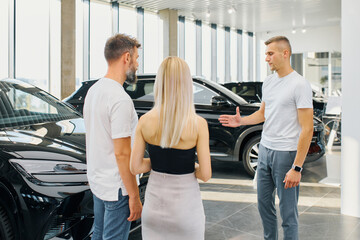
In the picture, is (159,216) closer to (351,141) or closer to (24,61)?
(351,141)

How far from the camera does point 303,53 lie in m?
19.2

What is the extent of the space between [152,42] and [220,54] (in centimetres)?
485

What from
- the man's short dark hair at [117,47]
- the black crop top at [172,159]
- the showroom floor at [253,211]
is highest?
Answer: the man's short dark hair at [117,47]

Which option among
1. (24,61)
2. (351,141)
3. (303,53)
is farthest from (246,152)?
(303,53)

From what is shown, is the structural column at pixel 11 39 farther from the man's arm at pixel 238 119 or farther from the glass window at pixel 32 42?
the man's arm at pixel 238 119

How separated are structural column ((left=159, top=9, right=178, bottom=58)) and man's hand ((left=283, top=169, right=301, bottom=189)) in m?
13.0

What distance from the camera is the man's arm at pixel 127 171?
1690 mm

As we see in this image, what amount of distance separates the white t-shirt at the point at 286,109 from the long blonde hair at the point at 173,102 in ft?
3.19

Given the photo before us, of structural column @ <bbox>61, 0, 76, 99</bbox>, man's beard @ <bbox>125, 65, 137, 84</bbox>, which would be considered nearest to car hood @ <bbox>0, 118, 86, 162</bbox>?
man's beard @ <bbox>125, 65, 137, 84</bbox>

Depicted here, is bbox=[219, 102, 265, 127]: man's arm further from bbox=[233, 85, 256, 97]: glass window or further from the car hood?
bbox=[233, 85, 256, 97]: glass window

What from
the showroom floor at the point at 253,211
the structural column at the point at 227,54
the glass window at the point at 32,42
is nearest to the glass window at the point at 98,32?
the glass window at the point at 32,42

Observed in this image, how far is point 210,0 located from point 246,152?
384 inches

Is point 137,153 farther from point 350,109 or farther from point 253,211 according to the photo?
point 350,109

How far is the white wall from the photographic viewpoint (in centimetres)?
1825
